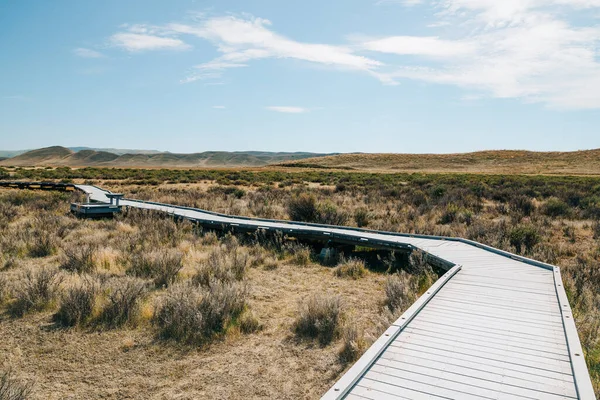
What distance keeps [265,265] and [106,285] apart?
3.59 meters

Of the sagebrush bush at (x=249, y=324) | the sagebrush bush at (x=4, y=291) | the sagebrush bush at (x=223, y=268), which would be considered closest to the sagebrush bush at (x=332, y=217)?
the sagebrush bush at (x=223, y=268)

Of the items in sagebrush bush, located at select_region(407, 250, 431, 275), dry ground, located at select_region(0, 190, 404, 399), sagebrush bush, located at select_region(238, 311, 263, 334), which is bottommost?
dry ground, located at select_region(0, 190, 404, 399)

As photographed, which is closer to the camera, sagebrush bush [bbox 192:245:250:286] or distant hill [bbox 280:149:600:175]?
sagebrush bush [bbox 192:245:250:286]

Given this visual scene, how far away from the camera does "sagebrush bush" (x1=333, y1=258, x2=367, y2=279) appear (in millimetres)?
9531

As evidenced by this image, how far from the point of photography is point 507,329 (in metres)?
5.06

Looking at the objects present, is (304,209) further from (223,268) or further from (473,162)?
(473,162)

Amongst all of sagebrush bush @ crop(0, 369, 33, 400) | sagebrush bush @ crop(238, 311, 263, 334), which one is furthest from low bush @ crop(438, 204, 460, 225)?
sagebrush bush @ crop(0, 369, 33, 400)

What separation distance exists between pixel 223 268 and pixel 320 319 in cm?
294

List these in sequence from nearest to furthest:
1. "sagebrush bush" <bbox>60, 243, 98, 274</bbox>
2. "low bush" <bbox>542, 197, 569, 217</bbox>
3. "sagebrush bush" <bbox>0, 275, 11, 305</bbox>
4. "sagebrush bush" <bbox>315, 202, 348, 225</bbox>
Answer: "sagebrush bush" <bbox>0, 275, 11, 305</bbox>, "sagebrush bush" <bbox>60, 243, 98, 274</bbox>, "sagebrush bush" <bbox>315, 202, 348, 225</bbox>, "low bush" <bbox>542, 197, 569, 217</bbox>

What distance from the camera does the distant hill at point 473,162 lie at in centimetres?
7729

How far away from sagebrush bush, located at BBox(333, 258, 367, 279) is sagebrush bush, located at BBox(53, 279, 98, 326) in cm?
501

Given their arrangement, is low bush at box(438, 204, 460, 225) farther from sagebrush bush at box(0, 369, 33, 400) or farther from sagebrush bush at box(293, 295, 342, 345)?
sagebrush bush at box(0, 369, 33, 400)

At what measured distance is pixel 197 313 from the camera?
6.21 meters

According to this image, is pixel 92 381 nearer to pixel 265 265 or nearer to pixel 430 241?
pixel 265 265
